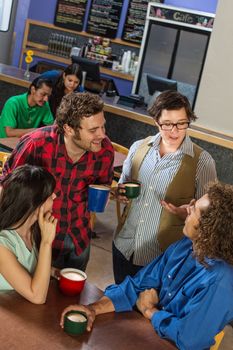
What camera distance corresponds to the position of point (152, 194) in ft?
7.79

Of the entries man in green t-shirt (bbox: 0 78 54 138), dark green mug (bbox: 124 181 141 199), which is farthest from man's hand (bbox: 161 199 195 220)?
man in green t-shirt (bbox: 0 78 54 138)

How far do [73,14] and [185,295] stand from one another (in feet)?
27.1

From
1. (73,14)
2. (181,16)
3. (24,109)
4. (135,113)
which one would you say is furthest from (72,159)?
(73,14)

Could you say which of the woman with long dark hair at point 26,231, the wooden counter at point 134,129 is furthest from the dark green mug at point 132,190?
the wooden counter at point 134,129

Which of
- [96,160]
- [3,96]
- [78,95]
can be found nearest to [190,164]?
[96,160]

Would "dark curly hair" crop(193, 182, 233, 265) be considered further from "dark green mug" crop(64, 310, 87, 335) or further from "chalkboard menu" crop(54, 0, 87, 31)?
"chalkboard menu" crop(54, 0, 87, 31)

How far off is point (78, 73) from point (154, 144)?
2108 mm

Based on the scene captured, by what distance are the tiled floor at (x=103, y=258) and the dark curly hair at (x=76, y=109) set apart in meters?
1.78

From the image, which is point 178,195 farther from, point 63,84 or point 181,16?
point 181,16

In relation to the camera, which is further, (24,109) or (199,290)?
(24,109)

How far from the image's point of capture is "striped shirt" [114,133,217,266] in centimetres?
234

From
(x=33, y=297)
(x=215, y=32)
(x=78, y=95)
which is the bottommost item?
(x=33, y=297)

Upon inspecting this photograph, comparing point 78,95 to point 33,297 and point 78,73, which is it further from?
point 78,73

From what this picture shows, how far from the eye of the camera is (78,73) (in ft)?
14.4
